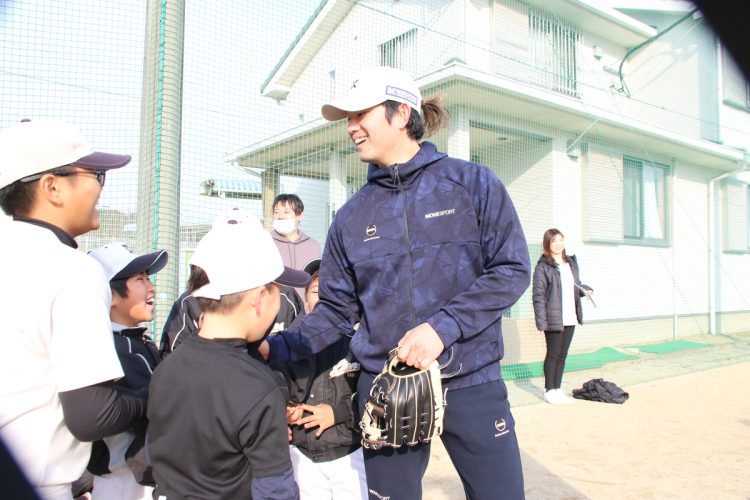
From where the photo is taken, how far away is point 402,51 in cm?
845

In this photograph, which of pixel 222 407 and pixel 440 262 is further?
pixel 440 262

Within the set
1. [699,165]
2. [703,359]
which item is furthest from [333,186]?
[699,165]

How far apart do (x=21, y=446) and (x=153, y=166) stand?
9.00 feet

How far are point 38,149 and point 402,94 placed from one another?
3.91 feet

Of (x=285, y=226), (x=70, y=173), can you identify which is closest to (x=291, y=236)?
(x=285, y=226)

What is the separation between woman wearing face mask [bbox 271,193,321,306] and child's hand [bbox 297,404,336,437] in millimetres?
2249

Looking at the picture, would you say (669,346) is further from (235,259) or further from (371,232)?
(235,259)

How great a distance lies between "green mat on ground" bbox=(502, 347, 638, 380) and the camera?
7.70 m

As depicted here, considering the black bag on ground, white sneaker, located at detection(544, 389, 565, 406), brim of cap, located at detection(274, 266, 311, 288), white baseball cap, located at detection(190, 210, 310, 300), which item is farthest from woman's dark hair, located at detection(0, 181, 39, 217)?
the black bag on ground

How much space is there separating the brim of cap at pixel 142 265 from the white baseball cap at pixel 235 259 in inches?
27.1

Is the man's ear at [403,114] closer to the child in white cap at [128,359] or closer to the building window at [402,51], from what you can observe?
the child in white cap at [128,359]

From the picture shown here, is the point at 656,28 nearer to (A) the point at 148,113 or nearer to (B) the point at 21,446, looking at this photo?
(A) the point at 148,113

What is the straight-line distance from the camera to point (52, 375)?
1.40m

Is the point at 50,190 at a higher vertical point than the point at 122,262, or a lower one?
higher
